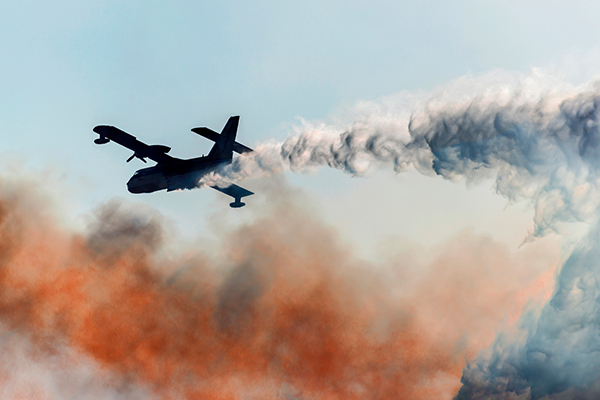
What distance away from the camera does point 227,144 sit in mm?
40406

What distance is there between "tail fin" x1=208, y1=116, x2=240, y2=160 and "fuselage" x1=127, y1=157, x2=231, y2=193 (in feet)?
1.74

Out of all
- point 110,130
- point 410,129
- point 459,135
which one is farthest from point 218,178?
point 459,135

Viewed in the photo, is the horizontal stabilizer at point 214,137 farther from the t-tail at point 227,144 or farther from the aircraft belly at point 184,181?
the aircraft belly at point 184,181

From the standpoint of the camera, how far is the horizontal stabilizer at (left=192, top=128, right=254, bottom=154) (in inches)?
1487

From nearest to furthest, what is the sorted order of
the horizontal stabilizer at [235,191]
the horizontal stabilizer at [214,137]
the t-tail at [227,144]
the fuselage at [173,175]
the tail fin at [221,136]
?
the horizontal stabilizer at [214,137] < the tail fin at [221,136] < the t-tail at [227,144] < the fuselage at [173,175] < the horizontal stabilizer at [235,191]

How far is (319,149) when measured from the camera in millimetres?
35312

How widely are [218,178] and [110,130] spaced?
1024 centimetres

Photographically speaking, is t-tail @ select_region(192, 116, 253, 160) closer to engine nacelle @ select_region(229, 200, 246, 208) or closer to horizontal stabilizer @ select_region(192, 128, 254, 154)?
horizontal stabilizer @ select_region(192, 128, 254, 154)

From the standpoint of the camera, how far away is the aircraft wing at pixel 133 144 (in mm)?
40500

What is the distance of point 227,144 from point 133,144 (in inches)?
340

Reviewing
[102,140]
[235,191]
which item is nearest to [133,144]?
[102,140]

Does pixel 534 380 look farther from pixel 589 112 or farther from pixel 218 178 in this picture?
pixel 218 178

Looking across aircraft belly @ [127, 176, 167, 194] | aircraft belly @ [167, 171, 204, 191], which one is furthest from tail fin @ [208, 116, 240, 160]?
aircraft belly @ [127, 176, 167, 194]

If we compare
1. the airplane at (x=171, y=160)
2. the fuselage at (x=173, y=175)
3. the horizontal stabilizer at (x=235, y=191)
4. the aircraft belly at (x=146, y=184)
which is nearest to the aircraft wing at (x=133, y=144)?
the airplane at (x=171, y=160)
